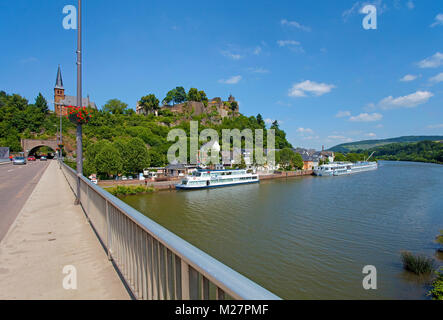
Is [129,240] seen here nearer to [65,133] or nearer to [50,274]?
[50,274]

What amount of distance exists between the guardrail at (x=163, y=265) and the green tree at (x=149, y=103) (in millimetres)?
90580

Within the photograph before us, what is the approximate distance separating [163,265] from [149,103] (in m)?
92.5

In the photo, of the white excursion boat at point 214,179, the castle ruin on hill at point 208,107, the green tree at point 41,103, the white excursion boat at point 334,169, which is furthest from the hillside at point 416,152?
the green tree at point 41,103

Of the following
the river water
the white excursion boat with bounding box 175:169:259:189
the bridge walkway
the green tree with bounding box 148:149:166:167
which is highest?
the green tree with bounding box 148:149:166:167

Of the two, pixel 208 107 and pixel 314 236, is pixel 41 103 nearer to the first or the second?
pixel 208 107

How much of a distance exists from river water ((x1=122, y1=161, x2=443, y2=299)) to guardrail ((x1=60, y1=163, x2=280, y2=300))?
839cm

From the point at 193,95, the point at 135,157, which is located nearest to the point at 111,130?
the point at 135,157

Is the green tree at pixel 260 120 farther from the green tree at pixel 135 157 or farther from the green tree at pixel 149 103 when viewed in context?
the green tree at pixel 135 157

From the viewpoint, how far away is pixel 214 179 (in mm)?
40406

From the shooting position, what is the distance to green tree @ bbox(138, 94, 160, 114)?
88.2 meters

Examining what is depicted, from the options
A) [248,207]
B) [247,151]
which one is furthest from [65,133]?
[248,207]

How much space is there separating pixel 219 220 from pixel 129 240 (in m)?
17.9

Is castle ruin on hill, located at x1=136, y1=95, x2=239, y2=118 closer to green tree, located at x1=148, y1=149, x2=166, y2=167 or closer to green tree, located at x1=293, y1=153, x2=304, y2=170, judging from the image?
green tree, located at x1=293, y1=153, x2=304, y2=170

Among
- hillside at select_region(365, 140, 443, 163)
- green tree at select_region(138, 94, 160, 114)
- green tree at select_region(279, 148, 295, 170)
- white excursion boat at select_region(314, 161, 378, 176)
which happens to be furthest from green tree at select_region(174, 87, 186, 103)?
hillside at select_region(365, 140, 443, 163)
